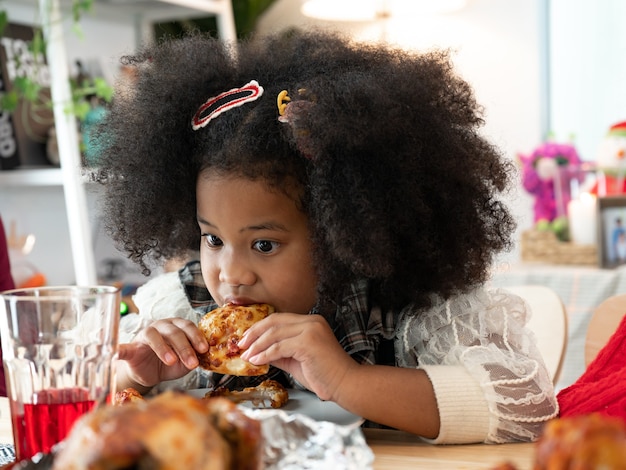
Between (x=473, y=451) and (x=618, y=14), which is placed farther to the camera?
(x=618, y=14)

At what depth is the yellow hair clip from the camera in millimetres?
1046

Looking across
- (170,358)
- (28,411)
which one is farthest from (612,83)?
(28,411)

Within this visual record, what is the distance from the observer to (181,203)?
1.25 meters

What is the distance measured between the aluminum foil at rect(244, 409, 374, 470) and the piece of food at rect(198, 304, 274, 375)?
416 mm

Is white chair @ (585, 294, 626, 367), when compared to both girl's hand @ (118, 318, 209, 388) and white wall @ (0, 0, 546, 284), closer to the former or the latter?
girl's hand @ (118, 318, 209, 388)

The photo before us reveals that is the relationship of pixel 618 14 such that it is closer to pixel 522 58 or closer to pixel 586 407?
pixel 522 58

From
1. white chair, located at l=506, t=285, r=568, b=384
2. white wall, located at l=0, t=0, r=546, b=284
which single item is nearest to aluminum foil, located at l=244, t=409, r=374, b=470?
white chair, located at l=506, t=285, r=568, b=384

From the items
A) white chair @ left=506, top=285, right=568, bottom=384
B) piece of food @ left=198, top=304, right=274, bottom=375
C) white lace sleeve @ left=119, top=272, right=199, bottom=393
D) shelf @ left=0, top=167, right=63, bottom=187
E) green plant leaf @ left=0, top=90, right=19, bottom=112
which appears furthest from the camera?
shelf @ left=0, top=167, right=63, bottom=187

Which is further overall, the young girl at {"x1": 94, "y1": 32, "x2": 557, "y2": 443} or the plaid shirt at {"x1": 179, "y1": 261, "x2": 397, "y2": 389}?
the plaid shirt at {"x1": 179, "y1": 261, "x2": 397, "y2": 389}

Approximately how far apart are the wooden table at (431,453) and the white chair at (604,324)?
20.9 inches

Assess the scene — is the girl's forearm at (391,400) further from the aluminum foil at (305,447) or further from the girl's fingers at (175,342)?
the aluminum foil at (305,447)

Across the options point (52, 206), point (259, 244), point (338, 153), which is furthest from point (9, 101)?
point (338, 153)

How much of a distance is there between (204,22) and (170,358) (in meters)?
2.65

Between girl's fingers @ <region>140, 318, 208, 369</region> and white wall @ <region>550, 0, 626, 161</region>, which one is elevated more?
white wall @ <region>550, 0, 626, 161</region>
